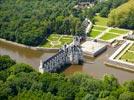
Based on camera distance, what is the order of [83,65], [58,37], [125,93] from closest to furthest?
[125,93] < [83,65] < [58,37]

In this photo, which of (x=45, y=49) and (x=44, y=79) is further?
(x=45, y=49)

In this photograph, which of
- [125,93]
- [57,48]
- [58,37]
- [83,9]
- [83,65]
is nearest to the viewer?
[125,93]

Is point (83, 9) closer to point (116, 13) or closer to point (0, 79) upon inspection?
point (116, 13)

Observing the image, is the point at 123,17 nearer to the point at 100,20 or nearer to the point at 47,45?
the point at 100,20

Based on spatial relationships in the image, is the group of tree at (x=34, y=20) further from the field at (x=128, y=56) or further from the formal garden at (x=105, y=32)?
the field at (x=128, y=56)

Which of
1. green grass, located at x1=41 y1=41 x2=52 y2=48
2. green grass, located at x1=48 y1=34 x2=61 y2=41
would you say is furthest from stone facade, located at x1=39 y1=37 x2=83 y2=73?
green grass, located at x1=48 y1=34 x2=61 y2=41

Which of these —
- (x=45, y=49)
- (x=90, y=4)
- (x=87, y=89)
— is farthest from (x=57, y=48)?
(x=90, y=4)

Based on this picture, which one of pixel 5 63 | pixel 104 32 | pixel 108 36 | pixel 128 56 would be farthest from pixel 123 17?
pixel 5 63
